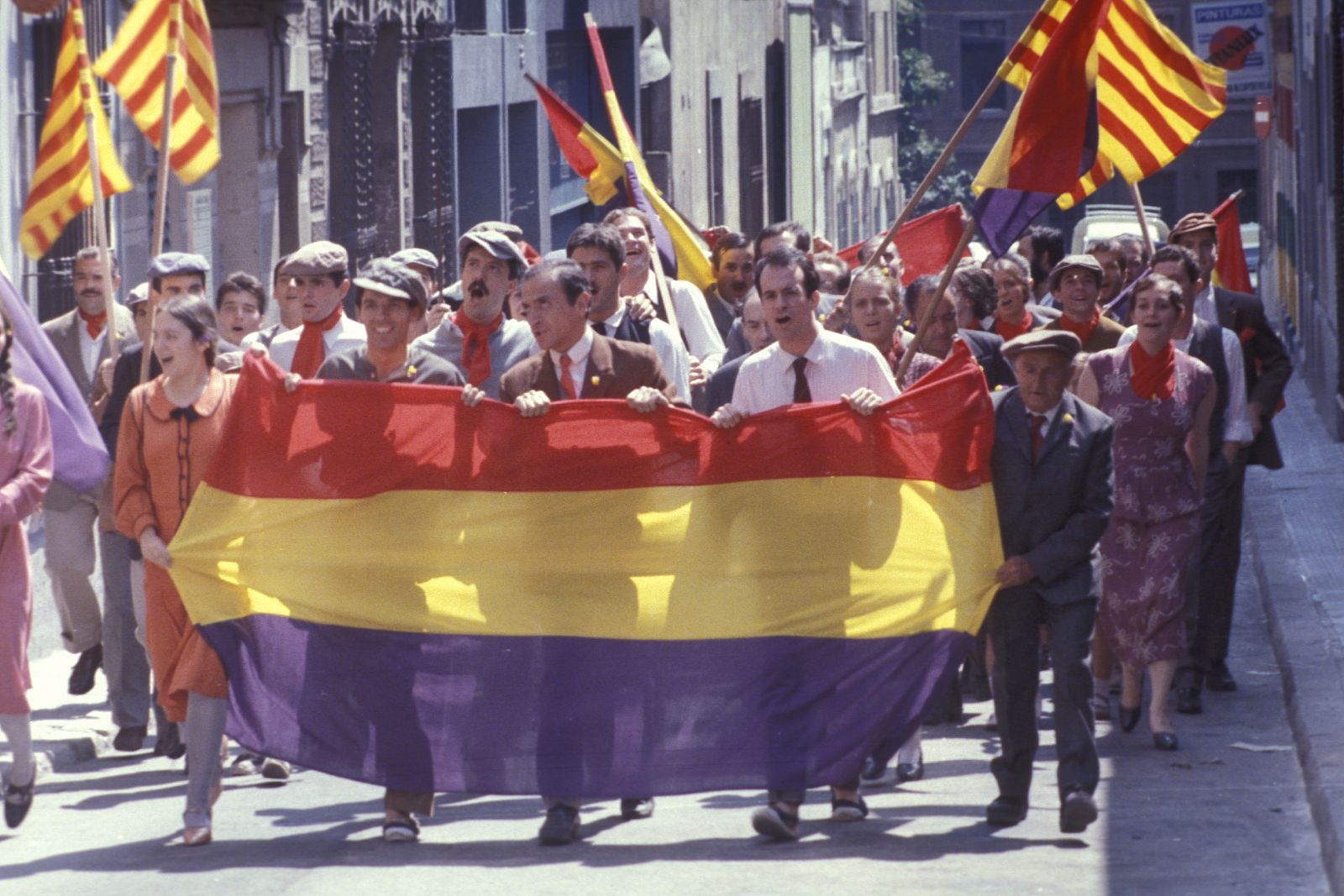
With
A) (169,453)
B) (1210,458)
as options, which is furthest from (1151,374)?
(169,453)

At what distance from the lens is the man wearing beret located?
35.3ft

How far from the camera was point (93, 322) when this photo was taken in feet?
37.2

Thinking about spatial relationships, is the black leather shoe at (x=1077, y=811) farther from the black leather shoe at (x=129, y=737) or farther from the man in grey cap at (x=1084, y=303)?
the black leather shoe at (x=129, y=737)

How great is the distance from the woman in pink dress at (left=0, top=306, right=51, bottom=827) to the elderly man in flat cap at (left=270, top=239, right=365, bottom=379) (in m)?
1.42

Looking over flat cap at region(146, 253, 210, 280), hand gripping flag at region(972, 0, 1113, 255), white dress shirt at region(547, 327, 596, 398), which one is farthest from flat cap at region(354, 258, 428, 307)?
hand gripping flag at region(972, 0, 1113, 255)

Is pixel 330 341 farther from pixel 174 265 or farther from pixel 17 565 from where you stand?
pixel 17 565

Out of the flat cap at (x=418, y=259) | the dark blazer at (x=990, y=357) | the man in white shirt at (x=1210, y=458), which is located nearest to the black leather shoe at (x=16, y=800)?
the flat cap at (x=418, y=259)

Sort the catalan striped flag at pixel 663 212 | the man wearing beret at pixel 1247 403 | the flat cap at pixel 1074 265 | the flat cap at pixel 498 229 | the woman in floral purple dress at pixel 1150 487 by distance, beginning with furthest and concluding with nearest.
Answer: the catalan striped flag at pixel 663 212, the flat cap at pixel 1074 265, the man wearing beret at pixel 1247 403, the woman in floral purple dress at pixel 1150 487, the flat cap at pixel 498 229

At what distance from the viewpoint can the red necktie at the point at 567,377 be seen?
8.45m

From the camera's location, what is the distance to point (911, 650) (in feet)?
26.1

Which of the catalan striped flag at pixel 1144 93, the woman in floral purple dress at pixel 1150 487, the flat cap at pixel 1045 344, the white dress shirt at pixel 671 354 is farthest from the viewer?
the catalan striped flag at pixel 1144 93

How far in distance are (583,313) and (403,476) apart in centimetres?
82

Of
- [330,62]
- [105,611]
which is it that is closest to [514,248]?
[105,611]

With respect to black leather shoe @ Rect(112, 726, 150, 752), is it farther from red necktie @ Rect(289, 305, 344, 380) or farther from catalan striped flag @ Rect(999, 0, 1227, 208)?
catalan striped flag @ Rect(999, 0, 1227, 208)
